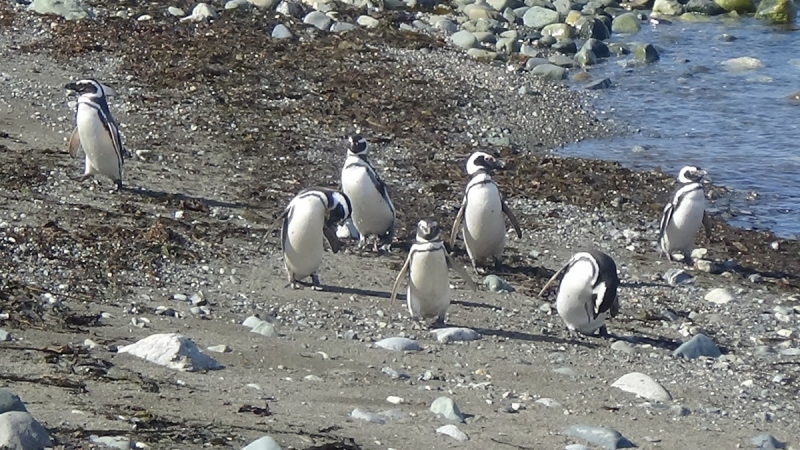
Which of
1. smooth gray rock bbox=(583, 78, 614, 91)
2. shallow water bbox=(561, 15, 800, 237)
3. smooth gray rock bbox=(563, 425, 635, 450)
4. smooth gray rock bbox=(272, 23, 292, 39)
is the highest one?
smooth gray rock bbox=(272, 23, 292, 39)

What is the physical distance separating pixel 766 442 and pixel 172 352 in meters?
2.91

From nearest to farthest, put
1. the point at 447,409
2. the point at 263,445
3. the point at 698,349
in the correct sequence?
the point at 263,445
the point at 447,409
the point at 698,349

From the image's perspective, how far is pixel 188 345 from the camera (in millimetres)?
6422

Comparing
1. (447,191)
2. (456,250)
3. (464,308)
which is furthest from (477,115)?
(464,308)

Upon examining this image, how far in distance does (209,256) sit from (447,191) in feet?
9.38

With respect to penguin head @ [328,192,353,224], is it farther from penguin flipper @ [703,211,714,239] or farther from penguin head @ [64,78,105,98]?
penguin flipper @ [703,211,714,239]

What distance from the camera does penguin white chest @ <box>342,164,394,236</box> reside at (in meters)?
9.66

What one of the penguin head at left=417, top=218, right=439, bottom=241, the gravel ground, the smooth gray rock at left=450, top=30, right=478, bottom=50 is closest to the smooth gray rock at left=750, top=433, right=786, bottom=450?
the gravel ground

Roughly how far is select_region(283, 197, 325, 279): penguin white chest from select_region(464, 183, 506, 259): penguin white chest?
4.17 feet

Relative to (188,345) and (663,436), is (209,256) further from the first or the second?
(663,436)

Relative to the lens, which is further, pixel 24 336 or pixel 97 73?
pixel 97 73

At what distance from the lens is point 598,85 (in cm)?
1609

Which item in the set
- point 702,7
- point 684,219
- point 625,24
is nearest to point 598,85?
point 625,24

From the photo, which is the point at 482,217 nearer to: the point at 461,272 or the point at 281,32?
the point at 461,272
